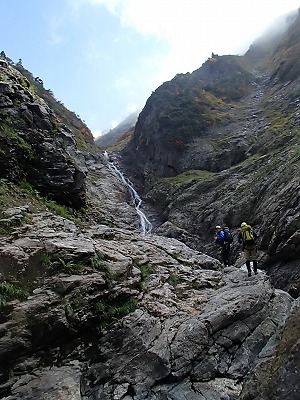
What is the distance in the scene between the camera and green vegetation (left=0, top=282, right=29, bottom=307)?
9966 millimetres

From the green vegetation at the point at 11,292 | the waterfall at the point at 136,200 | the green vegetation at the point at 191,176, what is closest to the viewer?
the green vegetation at the point at 11,292

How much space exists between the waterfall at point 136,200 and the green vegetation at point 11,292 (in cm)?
1799

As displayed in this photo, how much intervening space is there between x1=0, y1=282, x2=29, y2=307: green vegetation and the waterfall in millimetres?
17994

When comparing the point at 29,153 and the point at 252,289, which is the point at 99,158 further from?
the point at 252,289

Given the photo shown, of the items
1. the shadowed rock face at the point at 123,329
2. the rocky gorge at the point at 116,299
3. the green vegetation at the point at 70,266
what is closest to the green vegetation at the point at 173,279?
the rocky gorge at the point at 116,299

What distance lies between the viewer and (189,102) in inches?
2323

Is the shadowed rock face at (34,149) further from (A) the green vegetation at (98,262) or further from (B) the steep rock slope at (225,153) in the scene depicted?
(B) the steep rock slope at (225,153)

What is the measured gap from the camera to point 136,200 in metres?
45.2

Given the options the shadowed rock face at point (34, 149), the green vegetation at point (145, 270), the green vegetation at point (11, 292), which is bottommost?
the green vegetation at point (145, 270)

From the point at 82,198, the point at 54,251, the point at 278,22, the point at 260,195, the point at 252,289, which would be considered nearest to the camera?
the point at 54,251

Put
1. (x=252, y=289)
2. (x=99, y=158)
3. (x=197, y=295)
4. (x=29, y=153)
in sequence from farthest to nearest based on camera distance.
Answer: (x=99, y=158), (x=29, y=153), (x=197, y=295), (x=252, y=289)

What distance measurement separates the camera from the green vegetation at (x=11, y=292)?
9.97 meters

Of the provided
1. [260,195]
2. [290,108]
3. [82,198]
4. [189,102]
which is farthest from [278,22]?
[82,198]

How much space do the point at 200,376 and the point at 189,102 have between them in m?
54.1
